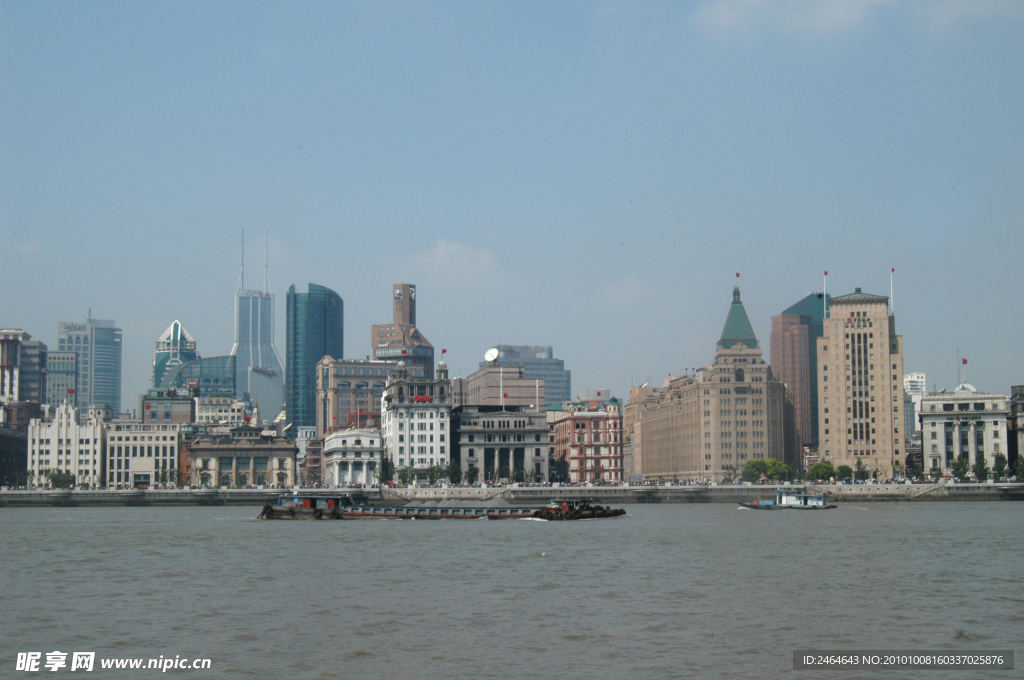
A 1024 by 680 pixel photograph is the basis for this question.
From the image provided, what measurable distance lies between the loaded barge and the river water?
43.2 meters

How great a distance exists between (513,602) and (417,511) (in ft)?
375

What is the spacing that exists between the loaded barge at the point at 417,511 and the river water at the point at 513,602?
4324cm

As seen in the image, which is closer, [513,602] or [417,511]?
[513,602]

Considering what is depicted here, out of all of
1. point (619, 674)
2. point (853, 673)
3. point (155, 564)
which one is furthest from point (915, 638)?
point (155, 564)

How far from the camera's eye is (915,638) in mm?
54594

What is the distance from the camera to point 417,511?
180 meters

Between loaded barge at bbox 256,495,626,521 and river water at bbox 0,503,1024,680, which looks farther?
loaded barge at bbox 256,495,626,521

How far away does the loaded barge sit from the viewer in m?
168

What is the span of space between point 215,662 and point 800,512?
156m

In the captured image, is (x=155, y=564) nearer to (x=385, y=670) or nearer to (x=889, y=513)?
(x=385, y=670)

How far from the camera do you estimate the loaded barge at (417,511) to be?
551 feet

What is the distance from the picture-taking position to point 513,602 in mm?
67250

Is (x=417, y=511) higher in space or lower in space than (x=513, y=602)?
lower

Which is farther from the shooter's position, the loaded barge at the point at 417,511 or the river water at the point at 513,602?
the loaded barge at the point at 417,511
